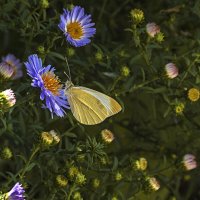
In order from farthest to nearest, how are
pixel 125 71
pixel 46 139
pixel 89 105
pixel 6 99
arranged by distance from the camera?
pixel 125 71, pixel 89 105, pixel 46 139, pixel 6 99

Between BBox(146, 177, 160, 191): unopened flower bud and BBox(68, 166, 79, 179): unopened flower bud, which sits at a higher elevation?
BBox(68, 166, 79, 179): unopened flower bud

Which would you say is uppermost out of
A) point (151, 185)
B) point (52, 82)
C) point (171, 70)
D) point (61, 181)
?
point (52, 82)

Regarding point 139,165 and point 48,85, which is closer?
point 48,85

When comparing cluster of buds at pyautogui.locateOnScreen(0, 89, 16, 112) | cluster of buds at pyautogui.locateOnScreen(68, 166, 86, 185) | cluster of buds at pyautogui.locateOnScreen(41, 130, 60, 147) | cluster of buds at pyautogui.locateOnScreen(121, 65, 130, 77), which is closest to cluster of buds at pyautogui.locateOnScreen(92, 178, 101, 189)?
cluster of buds at pyautogui.locateOnScreen(68, 166, 86, 185)

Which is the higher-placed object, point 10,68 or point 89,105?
point 10,68

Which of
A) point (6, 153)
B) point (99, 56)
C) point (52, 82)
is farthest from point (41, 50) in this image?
point (6, 153)

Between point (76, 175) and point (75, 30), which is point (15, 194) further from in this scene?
point (75, 30)

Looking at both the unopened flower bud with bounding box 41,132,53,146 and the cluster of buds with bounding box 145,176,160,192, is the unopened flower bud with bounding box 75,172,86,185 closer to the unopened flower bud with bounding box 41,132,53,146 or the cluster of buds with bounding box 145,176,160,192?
the unopened flower bud with bounding box 41,132,53,146
